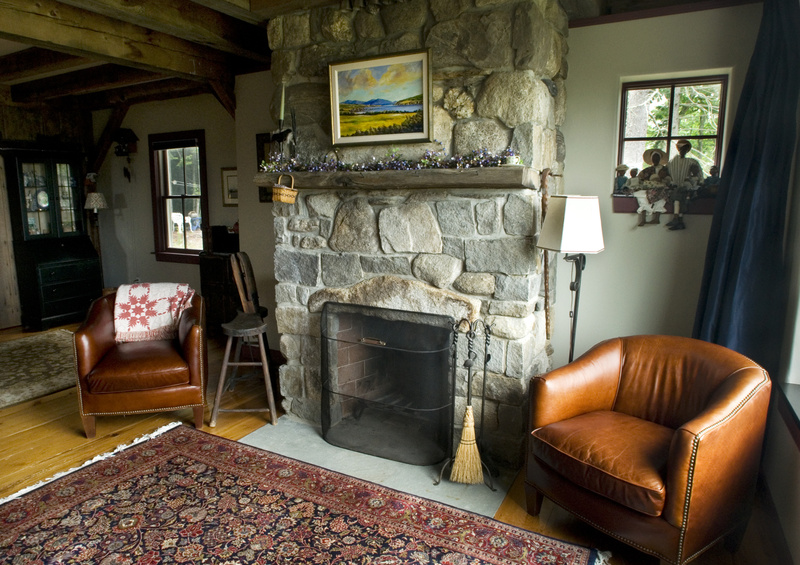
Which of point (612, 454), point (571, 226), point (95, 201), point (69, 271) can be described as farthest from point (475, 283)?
point (95, 201)

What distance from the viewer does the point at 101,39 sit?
3.60 m

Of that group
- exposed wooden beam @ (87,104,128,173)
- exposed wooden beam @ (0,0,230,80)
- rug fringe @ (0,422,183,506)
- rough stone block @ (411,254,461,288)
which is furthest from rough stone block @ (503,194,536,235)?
exposed wooden beam @ (87,104,128,173)

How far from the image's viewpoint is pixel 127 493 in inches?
106

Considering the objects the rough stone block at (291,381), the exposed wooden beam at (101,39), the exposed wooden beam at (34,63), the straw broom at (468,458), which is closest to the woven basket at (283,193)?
the rough stone block at (291,381)

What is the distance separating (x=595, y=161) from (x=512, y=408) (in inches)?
59.8

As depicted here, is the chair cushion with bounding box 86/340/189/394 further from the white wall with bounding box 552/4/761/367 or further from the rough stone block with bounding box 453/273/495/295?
the white wall with bounding box 552/4/761/367

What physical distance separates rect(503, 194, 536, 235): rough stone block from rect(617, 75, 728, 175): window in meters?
0.85

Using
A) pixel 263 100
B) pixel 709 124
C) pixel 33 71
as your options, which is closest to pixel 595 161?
pixel 709 124

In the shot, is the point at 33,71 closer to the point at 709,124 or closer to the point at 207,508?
the point at 207,508

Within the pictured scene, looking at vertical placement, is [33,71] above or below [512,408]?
above

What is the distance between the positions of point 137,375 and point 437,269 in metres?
1.89

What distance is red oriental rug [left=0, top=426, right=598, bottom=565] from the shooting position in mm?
2254

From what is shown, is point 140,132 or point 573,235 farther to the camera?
point 140,132

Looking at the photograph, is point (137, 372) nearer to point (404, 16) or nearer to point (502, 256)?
point (502, 256)
